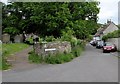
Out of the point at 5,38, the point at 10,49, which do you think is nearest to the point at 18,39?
the point at 5,38

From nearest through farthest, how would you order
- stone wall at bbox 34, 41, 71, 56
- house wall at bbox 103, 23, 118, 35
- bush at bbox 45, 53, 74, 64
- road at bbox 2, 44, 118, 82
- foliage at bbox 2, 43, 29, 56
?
1. road at bbox 2, 44, 118, 82
2. bush at bbox 45, 53, 74, 64
3. stone wall at bbox 34, 41, 71, 56
4. foliage at bbox 2, 43, 29, 56
5. house wall at bbox 103, 23, 118, 35

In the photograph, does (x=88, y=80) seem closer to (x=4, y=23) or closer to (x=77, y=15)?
(x=77, y=15)

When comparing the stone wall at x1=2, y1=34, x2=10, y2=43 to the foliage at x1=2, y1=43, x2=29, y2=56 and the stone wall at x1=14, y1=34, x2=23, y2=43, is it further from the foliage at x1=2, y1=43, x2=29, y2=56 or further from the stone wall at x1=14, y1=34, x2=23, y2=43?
the foliage at x1=2, y1=43, x2=29, y2=56

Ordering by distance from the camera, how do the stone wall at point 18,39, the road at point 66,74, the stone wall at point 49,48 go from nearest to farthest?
the road at point 66,74
the stone wall at point 49,48
the stone wall at point 18,39

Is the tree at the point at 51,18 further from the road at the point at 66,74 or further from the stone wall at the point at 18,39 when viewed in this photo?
the road at the point at 66,74

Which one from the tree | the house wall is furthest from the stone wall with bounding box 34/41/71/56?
the house wall

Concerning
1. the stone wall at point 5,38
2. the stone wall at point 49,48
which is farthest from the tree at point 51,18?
the stone wall at point 49,48

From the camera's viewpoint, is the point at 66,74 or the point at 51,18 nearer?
the point at 66,74

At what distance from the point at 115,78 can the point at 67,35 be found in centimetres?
1993

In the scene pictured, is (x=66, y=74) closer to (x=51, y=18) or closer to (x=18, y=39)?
(x=51, y=18)

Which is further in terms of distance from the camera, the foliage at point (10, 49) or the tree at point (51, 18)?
the tree at point (51, 18)

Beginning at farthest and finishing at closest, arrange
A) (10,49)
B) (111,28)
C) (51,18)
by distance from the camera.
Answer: (111,28) < (51,18) < (10,49)

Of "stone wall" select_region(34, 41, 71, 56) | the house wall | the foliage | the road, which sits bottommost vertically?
the road

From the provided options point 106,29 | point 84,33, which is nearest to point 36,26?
point 84,33
